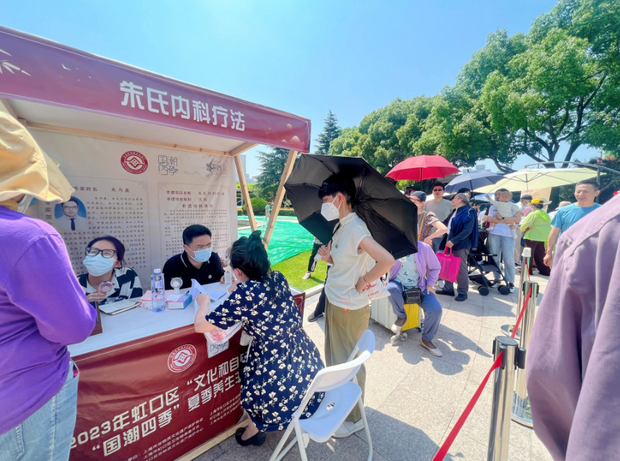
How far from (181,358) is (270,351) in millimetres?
571

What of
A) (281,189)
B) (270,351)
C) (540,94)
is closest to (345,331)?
(270,351)

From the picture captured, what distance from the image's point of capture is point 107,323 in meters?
1.59

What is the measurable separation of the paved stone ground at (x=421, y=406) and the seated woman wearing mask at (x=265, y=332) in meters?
0.53

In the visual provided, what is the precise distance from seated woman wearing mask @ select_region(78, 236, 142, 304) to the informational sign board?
24.3 inches

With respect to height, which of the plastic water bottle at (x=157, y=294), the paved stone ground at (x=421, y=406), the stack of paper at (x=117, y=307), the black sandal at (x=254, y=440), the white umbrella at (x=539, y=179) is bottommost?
the paved stone ground at (x=421, y=406)

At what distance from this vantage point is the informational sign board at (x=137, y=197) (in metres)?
2.57

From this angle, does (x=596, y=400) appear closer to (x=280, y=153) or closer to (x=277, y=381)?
(x=277, y=381)

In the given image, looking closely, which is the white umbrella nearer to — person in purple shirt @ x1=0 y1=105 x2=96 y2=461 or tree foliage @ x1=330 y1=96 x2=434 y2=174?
person in purple shirt @ x1=0 y1=105 x2=96 y2=461

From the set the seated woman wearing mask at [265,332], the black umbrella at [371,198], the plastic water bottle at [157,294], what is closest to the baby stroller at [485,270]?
the black umbrella at [371,198]

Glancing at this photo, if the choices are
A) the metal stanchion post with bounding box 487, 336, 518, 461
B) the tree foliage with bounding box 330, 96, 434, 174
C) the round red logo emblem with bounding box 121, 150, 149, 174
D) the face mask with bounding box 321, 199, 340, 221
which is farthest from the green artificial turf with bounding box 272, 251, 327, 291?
the tree foliage with bounding box 330, 96, 434, 174

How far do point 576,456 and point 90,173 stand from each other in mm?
3709

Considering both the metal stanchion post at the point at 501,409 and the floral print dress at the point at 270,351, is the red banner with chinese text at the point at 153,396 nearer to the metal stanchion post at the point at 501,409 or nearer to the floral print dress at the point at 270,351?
the floral print dress at the point at 270,351

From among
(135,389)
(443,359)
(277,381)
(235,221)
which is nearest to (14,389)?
(135,389)

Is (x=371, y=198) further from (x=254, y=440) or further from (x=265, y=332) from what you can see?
(x=254, y=440)
